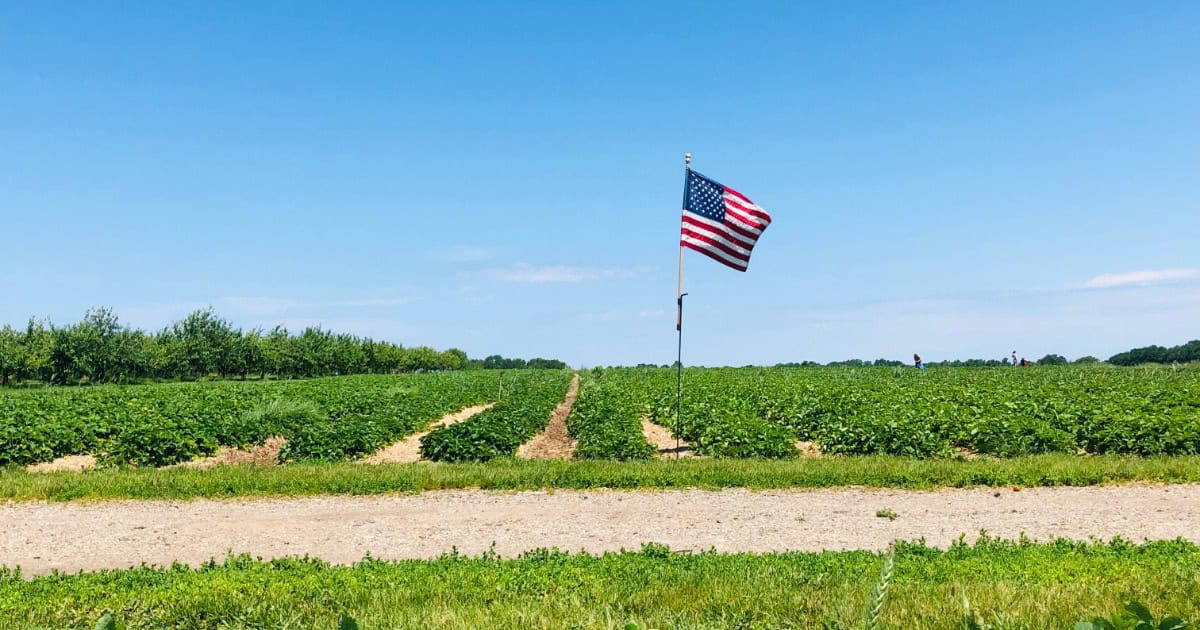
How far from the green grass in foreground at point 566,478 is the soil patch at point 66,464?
99.0 inches

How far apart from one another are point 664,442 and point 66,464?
47.2 ft

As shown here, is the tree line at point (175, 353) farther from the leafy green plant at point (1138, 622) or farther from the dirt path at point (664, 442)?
the leafy green plant at point (1138, 622)

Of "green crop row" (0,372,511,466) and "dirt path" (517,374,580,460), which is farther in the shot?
"dirt path" (517,374,580,460)

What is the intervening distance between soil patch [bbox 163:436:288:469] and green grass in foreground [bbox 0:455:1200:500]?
10.3 ft

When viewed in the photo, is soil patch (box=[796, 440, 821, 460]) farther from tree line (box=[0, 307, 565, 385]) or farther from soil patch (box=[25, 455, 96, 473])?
tree line (box=[0, 307, 565, 385])

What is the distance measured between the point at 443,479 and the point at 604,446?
13.6ft

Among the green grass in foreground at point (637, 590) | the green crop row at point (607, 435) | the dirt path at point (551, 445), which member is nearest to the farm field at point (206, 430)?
the dirt path at point (551, 445)

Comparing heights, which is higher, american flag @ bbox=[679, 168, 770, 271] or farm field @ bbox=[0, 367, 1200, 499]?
american flag @ bbox=[679, 168, 770, 271]

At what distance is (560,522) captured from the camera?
34.5 ft

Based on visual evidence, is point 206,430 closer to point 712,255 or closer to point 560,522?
point 560,522

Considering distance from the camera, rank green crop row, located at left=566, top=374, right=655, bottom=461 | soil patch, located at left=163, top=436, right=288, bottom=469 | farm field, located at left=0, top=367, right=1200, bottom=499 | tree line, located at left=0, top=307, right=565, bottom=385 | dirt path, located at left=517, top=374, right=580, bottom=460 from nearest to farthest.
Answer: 1. farm field, located at left=0, top=367, right=1200, bottom=499
2. green crop row, located at left=566, top=374, right=655, bottom=461
3. soil patch, located at left=163, top=436, right=288, bottom=469
4. dirt path, located at left=517, top=374, right=580, bottom=460
5. tree line, located at left=0, top=307, right=565, bottom=385

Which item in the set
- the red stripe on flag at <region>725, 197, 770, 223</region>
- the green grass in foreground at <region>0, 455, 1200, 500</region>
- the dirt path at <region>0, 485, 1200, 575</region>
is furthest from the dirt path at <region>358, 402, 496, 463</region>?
the red stripe on flag at <region>725, 197, 770, 223</region>

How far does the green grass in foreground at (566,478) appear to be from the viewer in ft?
42.3

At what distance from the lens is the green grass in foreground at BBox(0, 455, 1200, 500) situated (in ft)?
42.3
